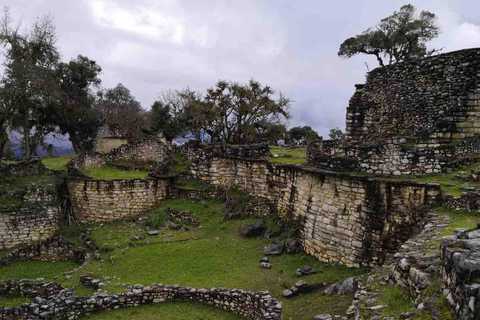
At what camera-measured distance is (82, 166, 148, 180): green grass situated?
64.7 feet

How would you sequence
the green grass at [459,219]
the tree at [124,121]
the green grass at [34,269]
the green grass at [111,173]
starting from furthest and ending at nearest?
1. the tree at [124,121]
2. the green grass at [111,173]
3. the green grass at [34,269]
4. the green grass at [459,219]

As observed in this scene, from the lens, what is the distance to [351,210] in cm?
1067

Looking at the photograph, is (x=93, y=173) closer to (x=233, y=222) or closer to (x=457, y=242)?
(x=233, y=222)

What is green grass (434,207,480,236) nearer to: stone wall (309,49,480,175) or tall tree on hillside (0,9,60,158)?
stone wall (309,49,480,175)

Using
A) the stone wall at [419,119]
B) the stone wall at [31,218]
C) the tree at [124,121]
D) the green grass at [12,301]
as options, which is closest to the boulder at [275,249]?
the stone wall at [419,119]

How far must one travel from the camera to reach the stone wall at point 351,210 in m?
9.43

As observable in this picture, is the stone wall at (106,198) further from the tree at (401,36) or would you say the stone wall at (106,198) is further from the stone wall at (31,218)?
the tree at (401,36)

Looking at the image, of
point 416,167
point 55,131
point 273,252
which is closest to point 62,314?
point 273,252

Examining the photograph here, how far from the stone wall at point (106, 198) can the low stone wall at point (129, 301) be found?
22.7 ft

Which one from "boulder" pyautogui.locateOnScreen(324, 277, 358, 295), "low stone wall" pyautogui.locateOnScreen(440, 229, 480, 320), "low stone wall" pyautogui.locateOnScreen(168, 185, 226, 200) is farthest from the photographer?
"low stone wall" pyautogui.locateOnScreen(168, 185, 226, 200)

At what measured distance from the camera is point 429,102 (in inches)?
529

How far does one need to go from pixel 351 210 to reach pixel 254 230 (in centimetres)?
483

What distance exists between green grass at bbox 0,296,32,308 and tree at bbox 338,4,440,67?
3138 centimetres

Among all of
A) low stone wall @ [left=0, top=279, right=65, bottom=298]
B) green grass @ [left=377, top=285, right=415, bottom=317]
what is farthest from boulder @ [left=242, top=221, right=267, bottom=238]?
green grass @ [left=377, top=285, right=415, bottom=317]
